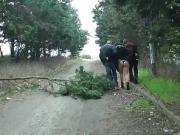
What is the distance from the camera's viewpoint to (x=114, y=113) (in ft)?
46.9

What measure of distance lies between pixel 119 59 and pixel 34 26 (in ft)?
78.5

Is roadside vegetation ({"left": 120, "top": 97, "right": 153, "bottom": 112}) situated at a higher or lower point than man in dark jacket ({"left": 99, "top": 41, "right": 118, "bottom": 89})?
lower

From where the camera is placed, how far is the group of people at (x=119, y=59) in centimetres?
1985

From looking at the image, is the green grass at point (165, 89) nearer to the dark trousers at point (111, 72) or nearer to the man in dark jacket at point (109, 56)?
the dark trousers at point (111, 72)

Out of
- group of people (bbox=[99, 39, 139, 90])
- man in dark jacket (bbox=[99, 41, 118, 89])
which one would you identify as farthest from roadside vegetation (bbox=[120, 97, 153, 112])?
man in dark jacket (bbox=[99, 41, 118, 89])

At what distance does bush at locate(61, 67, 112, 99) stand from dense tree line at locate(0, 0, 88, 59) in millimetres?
17427

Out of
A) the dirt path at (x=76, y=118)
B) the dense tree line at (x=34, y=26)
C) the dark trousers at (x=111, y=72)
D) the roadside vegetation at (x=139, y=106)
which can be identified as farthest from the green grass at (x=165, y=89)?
the dense tree line at (x=34, y=26)

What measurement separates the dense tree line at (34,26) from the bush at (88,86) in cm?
1743

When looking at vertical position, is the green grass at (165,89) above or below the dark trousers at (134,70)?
Result: below

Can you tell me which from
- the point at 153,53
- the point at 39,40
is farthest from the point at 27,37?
the point at 153,53

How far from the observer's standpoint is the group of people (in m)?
19.8

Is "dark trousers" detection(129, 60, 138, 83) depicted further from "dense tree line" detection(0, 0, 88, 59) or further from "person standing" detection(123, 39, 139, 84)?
"dense tree line" detection(0, 0, 88, 59)

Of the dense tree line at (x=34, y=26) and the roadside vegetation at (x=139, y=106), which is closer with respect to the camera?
the roadside vegetation at (x=139, y=106)

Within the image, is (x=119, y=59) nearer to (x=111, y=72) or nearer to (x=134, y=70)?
(x=111, y=72)
